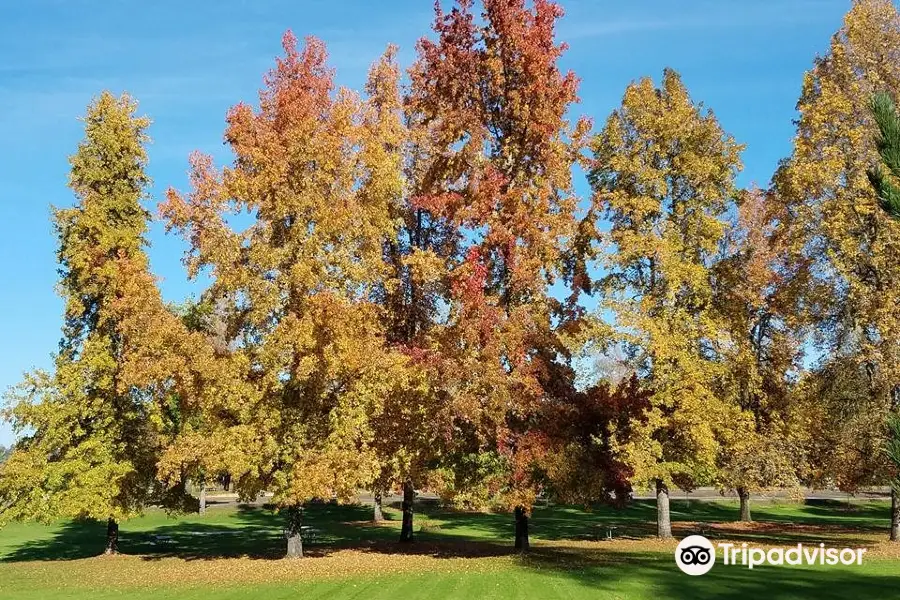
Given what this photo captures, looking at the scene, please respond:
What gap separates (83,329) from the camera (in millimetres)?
29578

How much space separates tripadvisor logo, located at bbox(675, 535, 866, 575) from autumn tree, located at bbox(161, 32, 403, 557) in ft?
34.0

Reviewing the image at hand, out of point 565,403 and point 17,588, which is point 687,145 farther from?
point 17,588

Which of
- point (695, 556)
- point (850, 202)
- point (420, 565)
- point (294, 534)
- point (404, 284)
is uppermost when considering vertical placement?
point (850, 202)

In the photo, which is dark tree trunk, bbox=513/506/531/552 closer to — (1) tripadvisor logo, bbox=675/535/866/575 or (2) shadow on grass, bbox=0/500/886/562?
(2) shadow on grass, bbox=0/500/886/562

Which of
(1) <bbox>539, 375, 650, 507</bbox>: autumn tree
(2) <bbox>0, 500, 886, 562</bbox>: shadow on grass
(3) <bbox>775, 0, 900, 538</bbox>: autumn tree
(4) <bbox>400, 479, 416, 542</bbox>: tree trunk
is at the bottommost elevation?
(2) <bbox>0, 500, 886, 562</bbox>: shadow on grass

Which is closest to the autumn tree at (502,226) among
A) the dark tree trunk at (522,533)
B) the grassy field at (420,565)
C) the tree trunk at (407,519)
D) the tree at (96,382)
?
the dark tree trunk at (522,533)

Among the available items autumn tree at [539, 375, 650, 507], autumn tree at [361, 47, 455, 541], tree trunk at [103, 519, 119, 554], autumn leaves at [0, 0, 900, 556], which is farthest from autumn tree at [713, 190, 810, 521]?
tree trunk at [103, 519, 119, 554]

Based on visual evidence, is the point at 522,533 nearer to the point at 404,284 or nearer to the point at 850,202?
the point at 404,284

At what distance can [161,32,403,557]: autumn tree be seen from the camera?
22234 mm

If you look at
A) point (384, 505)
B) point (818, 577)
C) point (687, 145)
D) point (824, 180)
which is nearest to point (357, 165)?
point (687, 145)

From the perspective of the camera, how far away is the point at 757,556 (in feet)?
73.7

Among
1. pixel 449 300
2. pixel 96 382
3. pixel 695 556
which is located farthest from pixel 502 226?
pixel 96 382

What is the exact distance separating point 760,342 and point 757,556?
51.2 feet

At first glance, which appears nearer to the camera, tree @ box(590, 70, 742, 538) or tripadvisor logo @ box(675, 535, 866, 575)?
tripadvisor logo @ box(675, 535, 866, 575)
